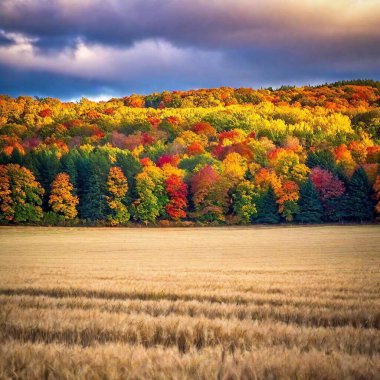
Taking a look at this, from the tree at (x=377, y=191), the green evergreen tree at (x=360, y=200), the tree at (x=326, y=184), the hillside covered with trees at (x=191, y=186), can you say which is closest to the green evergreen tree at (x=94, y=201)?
the hillside covered with trees at (x=191, y=186)

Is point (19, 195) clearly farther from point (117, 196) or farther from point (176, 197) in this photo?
point (176, 197)

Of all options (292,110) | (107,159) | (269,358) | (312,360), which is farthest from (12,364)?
(292,110)

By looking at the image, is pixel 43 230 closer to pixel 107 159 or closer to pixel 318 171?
pixel 107 159

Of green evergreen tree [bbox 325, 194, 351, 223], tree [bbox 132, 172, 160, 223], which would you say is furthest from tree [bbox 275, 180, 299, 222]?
tree [bbox 132, 172, 160, 223]

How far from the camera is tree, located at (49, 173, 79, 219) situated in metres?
78.2

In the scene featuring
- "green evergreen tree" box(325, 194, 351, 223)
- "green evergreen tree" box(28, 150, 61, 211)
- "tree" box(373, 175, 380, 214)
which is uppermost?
"green evergreen tree" box(28, 150, 61, 211)

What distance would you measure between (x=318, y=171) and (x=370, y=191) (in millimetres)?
10692

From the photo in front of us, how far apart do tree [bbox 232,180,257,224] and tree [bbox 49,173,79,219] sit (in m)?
30.0

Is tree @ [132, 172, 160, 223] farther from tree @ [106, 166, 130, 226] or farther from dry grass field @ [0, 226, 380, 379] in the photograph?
dry grass field @ [0, 226, 380, 379]

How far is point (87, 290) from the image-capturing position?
14.4 meters

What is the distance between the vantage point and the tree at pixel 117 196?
266 feet

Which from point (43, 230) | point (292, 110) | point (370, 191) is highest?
point (292, 110)

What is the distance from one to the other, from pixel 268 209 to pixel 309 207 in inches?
303

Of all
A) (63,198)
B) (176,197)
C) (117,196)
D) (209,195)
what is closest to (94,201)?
(117,196)
